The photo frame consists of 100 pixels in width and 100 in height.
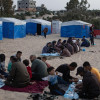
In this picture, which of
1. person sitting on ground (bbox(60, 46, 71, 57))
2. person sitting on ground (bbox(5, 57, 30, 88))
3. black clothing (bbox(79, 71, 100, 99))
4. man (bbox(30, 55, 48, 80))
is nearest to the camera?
black clothing (bbox(79, 71, 100, 99))

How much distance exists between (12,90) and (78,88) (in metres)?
1.86

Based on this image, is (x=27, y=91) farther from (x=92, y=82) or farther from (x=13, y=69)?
(x=92, y=82)

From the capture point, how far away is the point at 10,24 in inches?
772

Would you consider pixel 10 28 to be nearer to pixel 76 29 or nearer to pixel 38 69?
pixel 76 29

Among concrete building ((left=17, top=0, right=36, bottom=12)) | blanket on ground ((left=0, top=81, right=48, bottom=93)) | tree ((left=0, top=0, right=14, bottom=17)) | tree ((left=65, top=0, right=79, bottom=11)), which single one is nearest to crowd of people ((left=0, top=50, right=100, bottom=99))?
blanket on ground ((left=0, top=81, right=48, bottom=93))

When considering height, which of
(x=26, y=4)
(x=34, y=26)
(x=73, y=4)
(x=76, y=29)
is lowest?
(x=76, y=29)

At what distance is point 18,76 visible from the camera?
18.0 feet

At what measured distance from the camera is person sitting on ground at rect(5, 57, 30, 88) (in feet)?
17.7

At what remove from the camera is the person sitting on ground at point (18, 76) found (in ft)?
17.7

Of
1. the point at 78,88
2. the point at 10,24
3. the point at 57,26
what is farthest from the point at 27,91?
the point at 57,26

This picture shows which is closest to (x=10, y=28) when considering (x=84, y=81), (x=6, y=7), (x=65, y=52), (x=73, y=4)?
(x=65, y=52)

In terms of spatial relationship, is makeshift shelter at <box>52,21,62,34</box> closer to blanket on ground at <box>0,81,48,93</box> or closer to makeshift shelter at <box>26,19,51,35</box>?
makeshift shelter at <box>26,19,51,35</box>

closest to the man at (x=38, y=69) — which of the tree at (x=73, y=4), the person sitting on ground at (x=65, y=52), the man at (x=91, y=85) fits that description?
the man at (x=91, y=85)

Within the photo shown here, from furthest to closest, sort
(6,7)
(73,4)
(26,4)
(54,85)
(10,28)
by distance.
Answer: (26,4) → (73,4) → (6,7) → (10,28) → (54,85)
